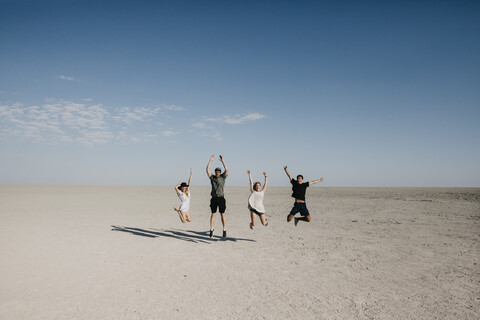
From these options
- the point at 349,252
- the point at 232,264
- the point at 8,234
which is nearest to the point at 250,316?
the point at 232,264

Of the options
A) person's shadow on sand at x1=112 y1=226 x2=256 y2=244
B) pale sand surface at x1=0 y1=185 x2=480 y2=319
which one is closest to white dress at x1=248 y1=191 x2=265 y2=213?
pale sand surface at x1=0 y1=185 x2=480 y2=319

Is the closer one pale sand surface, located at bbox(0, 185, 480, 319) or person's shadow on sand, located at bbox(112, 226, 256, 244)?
A: pale sand surface, located at bbox(0, 185, 480, 319)

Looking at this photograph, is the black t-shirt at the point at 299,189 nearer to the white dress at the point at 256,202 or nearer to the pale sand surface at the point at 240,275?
the white dress at the point at 256,202

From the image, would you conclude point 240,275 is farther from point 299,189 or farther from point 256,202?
point 299,189

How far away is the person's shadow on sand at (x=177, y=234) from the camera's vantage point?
10.4 m

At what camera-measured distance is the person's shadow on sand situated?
1042cm

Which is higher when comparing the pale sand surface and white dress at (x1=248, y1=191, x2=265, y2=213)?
white dress at (x1=248, y1=191, x2=265, y2=213)

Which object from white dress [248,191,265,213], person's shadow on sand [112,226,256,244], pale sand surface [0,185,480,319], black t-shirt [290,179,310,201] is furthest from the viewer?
person's shadow on sand [112,226,256,244]

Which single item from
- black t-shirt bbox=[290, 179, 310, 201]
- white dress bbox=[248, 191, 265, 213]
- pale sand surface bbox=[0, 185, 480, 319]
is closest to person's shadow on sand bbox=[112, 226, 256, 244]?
pale sand surface bbox=[0, 185, 480, 319]

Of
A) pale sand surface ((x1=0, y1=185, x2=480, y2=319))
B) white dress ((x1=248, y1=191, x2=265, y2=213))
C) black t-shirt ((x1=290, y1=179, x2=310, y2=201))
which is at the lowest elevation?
pale sand surface ((x1=0, y1=185, x2=480, y2=319))

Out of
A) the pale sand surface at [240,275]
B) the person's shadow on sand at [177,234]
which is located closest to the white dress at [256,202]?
the pale sand surface at [240,275]

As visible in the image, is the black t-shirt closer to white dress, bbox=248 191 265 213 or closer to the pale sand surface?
white dress, bbox=248 191 265 213

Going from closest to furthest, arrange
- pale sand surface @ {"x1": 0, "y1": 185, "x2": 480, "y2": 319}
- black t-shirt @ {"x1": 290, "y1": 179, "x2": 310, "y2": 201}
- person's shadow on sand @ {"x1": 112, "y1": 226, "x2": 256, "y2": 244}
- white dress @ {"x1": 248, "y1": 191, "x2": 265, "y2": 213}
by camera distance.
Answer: pale sand surface @ {"x1": 0, "y1": 185, "x2": 480, "y2": 319} → black t-shirt @ {"x1": 290, "y1": 179, "x2": 310, "y2": 201} → white dress @ {"x1": 248, "y1": 191, "x2": 265, "y2": 213} → person's shadow on sand @ {"x1": 112, "y1": 226, "x2": 256, "y2": 244}

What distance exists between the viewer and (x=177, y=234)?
11.5 meters
